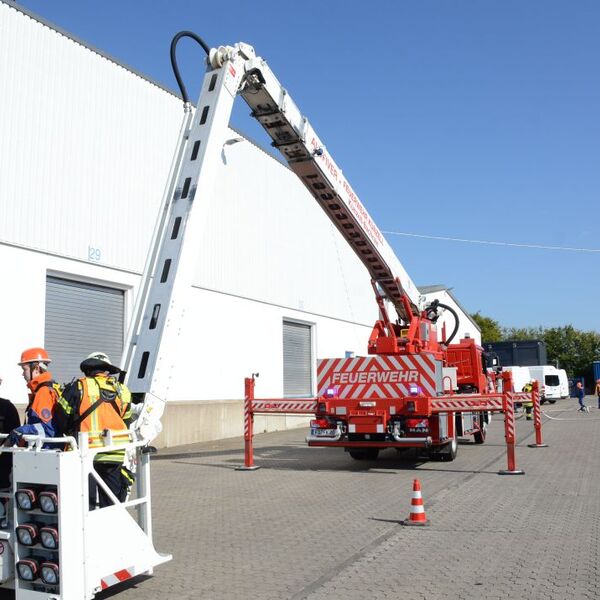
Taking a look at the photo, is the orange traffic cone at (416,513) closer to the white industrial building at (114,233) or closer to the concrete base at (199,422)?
the white industrial building at (114,233)

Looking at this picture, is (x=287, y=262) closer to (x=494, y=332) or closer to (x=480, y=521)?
(x=480, y=521)

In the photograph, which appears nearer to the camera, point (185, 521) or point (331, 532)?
point (331, 532)

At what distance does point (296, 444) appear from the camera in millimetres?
19391

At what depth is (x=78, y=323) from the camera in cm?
1622

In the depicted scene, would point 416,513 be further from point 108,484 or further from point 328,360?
point 328,360

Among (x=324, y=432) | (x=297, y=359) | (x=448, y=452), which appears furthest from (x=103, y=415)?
(x=297, y=359)

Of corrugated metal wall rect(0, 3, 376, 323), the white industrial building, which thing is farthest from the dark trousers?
corrugated metal wall rect(0, 3, 376, 323)

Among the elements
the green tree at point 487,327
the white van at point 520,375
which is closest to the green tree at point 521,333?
the green tree at point 487,327

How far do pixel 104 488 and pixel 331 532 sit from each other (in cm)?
333

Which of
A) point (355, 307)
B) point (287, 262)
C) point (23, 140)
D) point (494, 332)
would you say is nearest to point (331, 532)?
point (23, 140)

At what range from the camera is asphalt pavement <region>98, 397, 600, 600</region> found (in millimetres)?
5734

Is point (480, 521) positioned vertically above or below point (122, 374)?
below

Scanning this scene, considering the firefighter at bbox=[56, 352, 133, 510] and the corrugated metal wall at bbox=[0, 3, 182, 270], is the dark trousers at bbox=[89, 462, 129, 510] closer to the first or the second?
the firefighter at bbox=[56, 352, 133, 510]

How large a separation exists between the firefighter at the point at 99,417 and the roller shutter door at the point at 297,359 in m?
20.0
